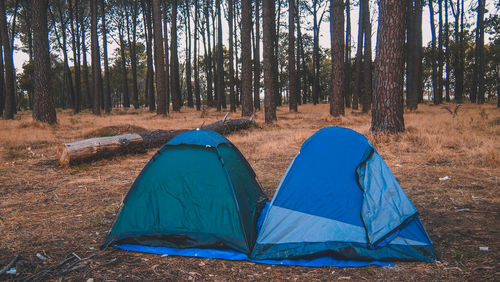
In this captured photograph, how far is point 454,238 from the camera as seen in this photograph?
3.41 m

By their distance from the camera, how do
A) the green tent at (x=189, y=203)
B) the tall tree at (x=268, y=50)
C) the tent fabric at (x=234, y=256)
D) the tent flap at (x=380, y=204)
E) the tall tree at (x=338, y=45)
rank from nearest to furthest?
the tent fabric at (x=234, y=256), the tent flap at (x=380, y=204), the green tent at (x=189, y=203), the tall tree at (x=268, y=50), the tall tree at (x=338, y=45)

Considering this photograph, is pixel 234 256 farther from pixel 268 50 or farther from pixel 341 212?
pixel 268 50

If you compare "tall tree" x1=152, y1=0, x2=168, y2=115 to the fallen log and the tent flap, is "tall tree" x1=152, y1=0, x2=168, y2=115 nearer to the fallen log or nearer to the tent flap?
the fallen log

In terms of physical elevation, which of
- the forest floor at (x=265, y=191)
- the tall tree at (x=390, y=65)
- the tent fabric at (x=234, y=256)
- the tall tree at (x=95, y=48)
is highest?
the tall tree at (x=95, y=48)

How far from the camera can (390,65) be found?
809 centimetres

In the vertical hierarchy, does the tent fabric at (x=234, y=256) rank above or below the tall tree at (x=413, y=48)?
below

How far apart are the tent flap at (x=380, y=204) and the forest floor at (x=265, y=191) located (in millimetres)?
322

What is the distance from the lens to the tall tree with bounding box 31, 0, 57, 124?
11883 millimetres

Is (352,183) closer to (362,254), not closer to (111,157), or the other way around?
(362,254)

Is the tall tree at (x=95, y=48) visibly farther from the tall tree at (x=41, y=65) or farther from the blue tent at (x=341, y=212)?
the blue tent at (x=341, y=212)

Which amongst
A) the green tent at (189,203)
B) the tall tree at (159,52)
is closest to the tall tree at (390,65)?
the green tent at (189,203)

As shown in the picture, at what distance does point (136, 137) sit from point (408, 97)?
15.5 meters

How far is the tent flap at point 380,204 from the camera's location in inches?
125

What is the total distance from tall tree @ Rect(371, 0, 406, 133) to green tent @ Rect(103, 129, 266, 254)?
5.83m
